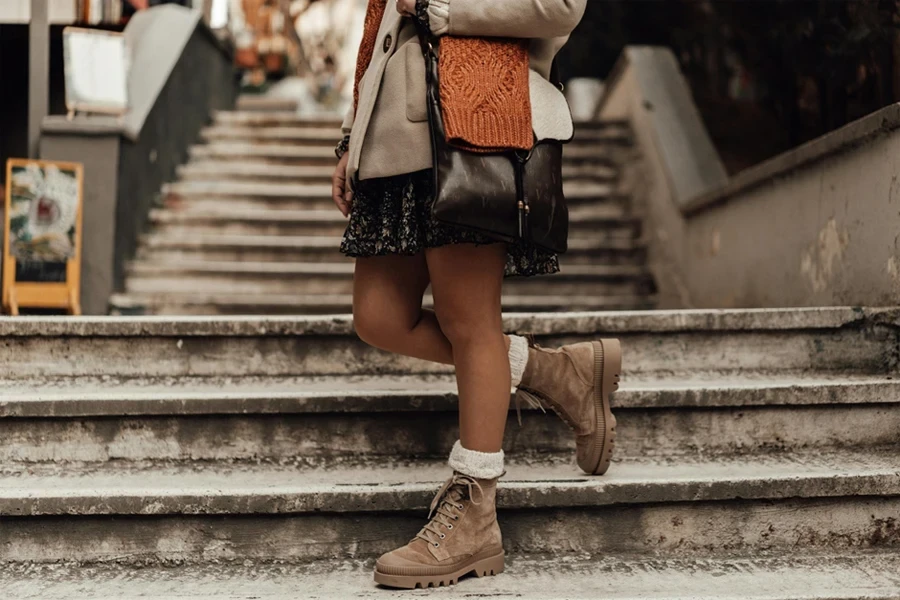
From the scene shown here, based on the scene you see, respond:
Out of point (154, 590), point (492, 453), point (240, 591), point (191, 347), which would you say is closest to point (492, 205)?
point (492, 453)

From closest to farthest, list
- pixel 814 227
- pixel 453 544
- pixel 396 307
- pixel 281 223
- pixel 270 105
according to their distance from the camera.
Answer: pixel 453 544, pixel 396 307, pixel 814 227, pixel 281 223, pixel 270 105

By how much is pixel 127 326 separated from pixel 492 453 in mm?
1260

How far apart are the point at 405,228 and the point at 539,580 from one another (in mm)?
816

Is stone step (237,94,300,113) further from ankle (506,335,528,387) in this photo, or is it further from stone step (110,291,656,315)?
ankle (506,335,528,387)

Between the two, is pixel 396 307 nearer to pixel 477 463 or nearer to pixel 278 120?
pixel 477 463

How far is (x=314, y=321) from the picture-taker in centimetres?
236

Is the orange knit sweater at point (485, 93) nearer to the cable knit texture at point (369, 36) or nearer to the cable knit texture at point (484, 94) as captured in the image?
the cable knit texture at point (484, 94)

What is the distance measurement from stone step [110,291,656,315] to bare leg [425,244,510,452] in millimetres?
1893

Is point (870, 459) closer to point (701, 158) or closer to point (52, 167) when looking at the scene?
point (701, 158)

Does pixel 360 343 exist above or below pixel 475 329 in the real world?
below

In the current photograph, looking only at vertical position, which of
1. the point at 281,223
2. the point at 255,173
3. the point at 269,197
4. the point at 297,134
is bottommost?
the point at 281,223

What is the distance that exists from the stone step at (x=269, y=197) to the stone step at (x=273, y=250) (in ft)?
1.41

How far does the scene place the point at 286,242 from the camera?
13.6 ft

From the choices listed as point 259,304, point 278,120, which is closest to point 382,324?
point 259,304
